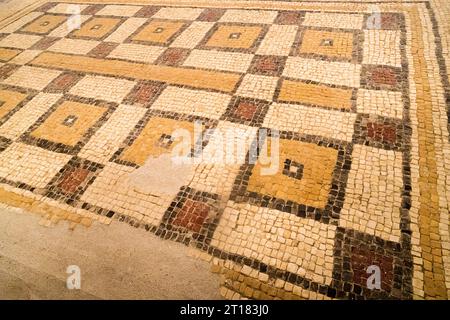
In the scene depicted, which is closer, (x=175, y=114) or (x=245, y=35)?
(x=175, y=114)

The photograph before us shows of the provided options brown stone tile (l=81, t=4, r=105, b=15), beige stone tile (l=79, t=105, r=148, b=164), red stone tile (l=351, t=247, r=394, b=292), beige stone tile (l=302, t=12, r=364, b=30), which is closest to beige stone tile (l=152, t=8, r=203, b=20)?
brown stone tile (l=81, t=4, r=105, b=15)

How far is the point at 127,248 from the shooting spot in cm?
475

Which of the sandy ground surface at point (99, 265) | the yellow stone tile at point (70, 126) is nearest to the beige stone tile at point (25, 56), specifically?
the yellow stone tile at point (70, 126)

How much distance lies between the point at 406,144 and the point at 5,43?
12.5 m

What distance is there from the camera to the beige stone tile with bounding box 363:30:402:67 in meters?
7.30

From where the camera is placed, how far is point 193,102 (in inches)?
275

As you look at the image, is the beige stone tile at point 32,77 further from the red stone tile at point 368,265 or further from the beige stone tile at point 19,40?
the red stone tile at point 368,265

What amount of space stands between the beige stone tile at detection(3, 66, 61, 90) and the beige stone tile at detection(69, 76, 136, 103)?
41.6 inches

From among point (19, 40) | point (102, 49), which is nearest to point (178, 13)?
point (102, 49)

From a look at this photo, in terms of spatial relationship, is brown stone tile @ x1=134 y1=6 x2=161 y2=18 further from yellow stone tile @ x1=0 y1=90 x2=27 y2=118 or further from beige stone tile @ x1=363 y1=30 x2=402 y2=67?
beige stone tile @ x1=363 y1=30 x2=402 y2=67

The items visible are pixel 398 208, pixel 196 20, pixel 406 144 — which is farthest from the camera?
pixel 196 20

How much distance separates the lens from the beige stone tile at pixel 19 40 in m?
10.1
